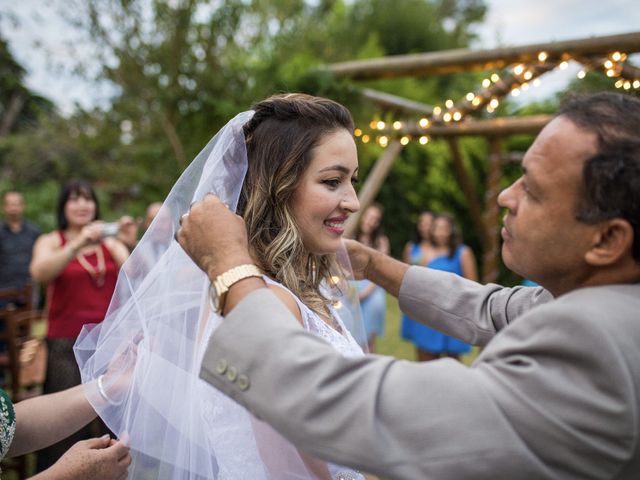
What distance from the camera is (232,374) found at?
1.09 m

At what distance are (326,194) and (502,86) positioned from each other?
4.25 metres

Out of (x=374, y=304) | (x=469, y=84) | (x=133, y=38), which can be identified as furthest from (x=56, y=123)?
(x=469, y=84)

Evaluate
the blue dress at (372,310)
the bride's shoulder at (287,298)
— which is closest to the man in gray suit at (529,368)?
the bride's shoulder at (287,298)

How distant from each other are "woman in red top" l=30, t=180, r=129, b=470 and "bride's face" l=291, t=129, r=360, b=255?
252 cm

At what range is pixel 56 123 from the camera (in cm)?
1143

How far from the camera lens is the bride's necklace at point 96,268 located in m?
3.98

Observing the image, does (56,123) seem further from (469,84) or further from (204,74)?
(469,84)

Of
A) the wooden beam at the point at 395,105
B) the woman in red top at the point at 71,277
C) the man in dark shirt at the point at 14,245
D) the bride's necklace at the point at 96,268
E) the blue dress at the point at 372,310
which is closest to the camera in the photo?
the woman in red top at the point at 71,277

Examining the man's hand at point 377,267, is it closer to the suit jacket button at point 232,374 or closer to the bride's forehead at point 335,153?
the bride's forehead at point 335,153

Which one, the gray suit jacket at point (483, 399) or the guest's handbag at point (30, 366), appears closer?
the gray suit jacket at point (483, 399)

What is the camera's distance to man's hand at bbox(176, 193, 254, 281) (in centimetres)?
121

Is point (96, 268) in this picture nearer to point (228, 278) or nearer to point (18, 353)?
point (18, 353)

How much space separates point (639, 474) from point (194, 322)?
122 cm

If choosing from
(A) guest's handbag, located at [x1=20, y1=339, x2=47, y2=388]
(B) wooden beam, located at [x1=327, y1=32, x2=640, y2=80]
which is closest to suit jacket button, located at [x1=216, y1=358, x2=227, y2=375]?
(A) guest's handbag, located at [x1=20, y1=339, x2=47, y2=388]
